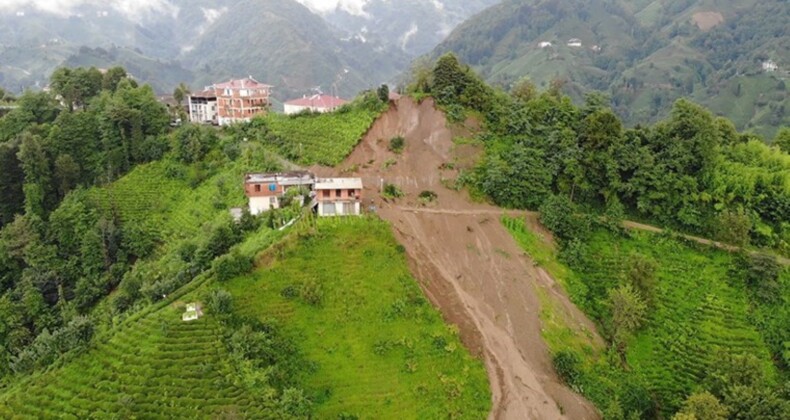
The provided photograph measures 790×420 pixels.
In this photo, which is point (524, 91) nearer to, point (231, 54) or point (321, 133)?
point (321, 133)

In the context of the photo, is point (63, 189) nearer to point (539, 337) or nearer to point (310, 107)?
point (310, 107)

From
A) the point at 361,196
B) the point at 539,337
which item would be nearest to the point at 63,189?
the point at 361,196

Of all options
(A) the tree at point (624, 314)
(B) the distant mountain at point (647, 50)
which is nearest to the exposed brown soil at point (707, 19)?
(B) the distant mountain at point (647, 50)

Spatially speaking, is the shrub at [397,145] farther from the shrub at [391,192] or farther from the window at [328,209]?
the window at [328,209]

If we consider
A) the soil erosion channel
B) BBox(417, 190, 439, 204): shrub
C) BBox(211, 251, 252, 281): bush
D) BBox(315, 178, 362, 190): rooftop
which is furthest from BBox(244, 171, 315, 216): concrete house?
BBox(211, 251, 252, 281): bush

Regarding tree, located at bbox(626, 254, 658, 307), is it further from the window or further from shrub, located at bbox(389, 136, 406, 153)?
shrub, located at bbox(389, 136, 406, 153)

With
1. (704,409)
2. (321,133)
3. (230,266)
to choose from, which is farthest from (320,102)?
(704,409)
